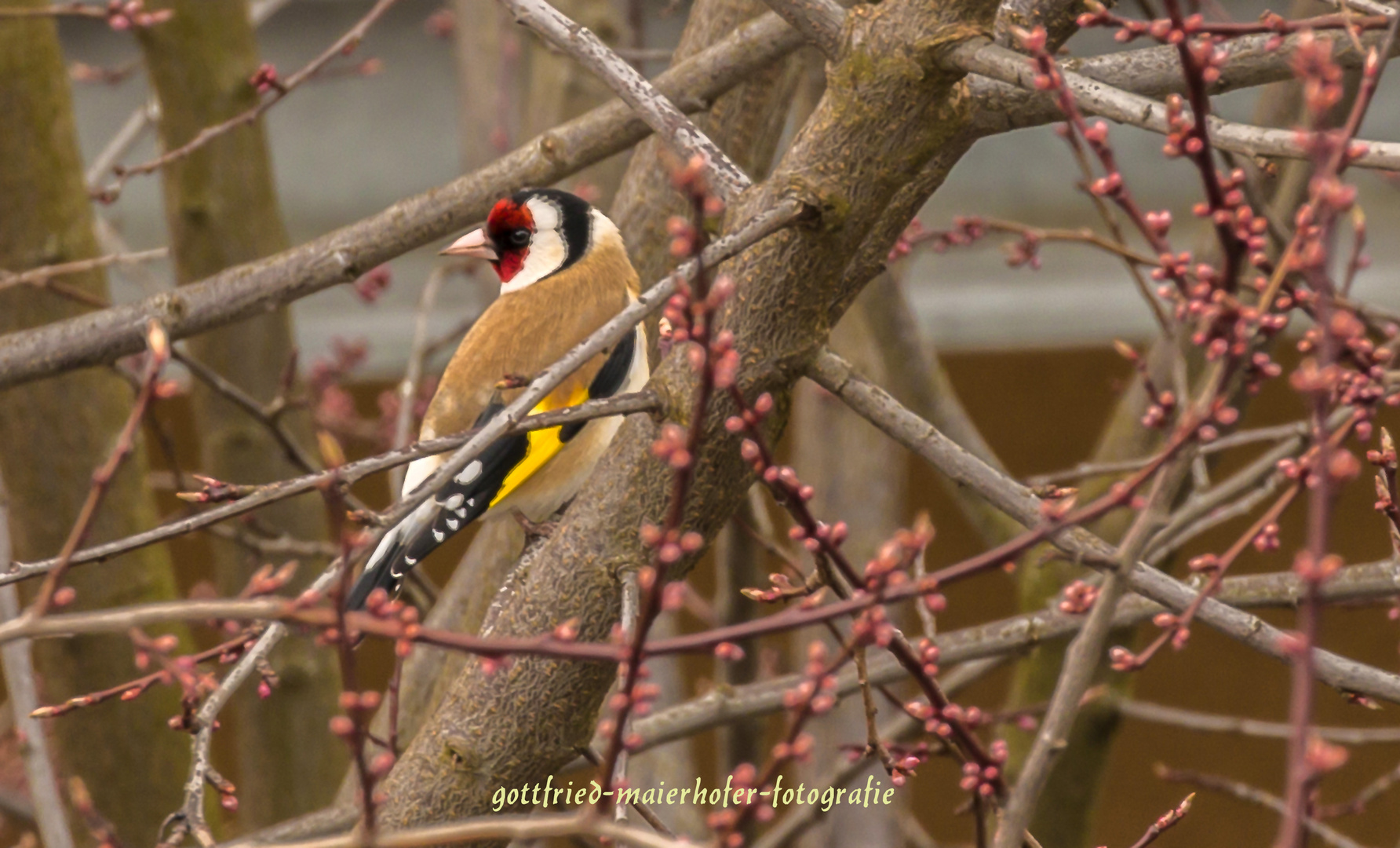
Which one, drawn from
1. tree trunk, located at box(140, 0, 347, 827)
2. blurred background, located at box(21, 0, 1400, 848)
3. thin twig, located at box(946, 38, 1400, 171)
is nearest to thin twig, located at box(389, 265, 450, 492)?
tree trunk, located at box(140, 0, 347, 827)

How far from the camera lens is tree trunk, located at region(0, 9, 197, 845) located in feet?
9.20

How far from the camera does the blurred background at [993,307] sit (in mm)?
4500

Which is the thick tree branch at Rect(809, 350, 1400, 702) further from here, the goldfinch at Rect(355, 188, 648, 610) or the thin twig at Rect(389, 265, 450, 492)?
the thin twig at Rect(389, 265, 450, 492)

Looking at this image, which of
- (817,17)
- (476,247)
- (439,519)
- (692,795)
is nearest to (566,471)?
(439,519)

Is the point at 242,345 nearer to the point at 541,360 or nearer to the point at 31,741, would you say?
the point at 541,360

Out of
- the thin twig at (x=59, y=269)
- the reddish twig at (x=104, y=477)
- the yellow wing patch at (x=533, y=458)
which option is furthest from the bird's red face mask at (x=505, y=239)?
the reddish twig at (x=104, y=477)

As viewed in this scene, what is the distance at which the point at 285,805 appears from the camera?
11.0ft

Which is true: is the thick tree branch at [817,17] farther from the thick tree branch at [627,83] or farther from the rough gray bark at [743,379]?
the thick tree branch at [627,83]

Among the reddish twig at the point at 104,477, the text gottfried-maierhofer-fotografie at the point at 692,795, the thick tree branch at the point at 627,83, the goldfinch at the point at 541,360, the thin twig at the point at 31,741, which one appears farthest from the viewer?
the goldfinch at the point at 541,360

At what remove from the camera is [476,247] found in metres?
2.83

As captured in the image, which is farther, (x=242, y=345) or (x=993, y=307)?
(x=993, y=307)

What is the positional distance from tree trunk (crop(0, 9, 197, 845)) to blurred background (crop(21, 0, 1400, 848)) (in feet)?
4.68

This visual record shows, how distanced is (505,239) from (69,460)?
96 cm

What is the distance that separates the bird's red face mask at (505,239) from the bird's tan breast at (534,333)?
15 centimetres
